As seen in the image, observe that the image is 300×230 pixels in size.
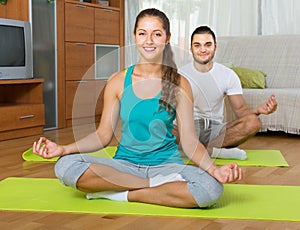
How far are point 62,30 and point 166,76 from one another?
302 centimetres

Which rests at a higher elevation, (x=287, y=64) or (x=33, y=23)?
(x=33, y=23)

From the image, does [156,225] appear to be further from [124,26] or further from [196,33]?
[124,26]

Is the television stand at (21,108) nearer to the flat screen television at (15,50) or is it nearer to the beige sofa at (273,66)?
the flat screen television at (15,50)

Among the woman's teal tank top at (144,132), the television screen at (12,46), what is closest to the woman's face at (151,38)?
the woman's teal tank top at (144,132)

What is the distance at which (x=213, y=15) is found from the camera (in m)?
5.41

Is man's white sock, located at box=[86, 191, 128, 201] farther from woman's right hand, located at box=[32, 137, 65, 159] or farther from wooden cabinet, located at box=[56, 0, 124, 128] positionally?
wooden cabinet, located at box=[56, 0, 124, 128]

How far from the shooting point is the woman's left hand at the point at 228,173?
1774 mm

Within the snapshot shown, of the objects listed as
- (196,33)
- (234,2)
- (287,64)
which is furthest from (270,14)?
(196,33)

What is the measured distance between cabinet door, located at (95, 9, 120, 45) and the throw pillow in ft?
4.80

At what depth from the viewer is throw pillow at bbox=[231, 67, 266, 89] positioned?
446 cm

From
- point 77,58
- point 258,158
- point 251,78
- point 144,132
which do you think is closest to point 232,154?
point 258,158

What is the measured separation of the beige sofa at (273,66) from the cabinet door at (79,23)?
1.22m

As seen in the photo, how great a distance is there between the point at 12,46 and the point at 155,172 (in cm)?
248

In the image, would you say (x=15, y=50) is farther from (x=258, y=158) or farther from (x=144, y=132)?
(x=144, y=132)
